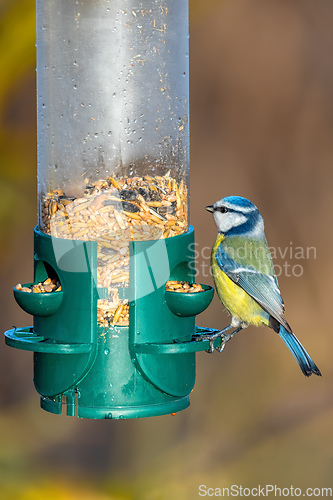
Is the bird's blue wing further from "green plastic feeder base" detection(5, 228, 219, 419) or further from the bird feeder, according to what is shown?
"green plastic feeder base" detection(5, 228, 219, 419)

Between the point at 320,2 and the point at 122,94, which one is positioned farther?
the point at 320,2

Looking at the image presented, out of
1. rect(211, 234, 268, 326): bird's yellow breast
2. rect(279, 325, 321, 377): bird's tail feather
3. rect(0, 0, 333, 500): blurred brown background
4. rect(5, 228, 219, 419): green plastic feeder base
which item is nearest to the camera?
rect(5, 228, 219, 419): green plastic feeder base

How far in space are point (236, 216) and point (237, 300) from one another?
1.66 ft

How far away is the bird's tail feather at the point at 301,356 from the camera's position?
5047 millimetres

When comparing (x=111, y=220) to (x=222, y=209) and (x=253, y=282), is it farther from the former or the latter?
(x=253, y=282)

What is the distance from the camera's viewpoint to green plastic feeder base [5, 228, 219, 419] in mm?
4312

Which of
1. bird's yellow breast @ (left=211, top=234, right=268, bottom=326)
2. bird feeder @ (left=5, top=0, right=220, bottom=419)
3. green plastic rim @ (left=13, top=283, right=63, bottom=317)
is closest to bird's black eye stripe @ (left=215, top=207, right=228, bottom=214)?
bird's yellow breast @ (left=211, top=234, right=268, bottom=326)

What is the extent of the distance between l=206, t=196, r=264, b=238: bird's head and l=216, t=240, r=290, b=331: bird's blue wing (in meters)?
0.14

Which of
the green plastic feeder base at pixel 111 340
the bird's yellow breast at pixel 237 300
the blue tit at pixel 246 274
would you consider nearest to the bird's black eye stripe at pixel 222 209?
the blue tit at pixel 246 274

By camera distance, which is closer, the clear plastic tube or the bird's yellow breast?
the clear plastic tube

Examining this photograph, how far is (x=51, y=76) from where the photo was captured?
Result: 460 centimetres

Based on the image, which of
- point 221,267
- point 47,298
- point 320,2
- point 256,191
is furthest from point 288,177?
point 47,298

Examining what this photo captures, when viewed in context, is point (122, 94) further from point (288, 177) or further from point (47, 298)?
point (288, 177)

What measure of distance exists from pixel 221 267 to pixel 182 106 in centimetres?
102
